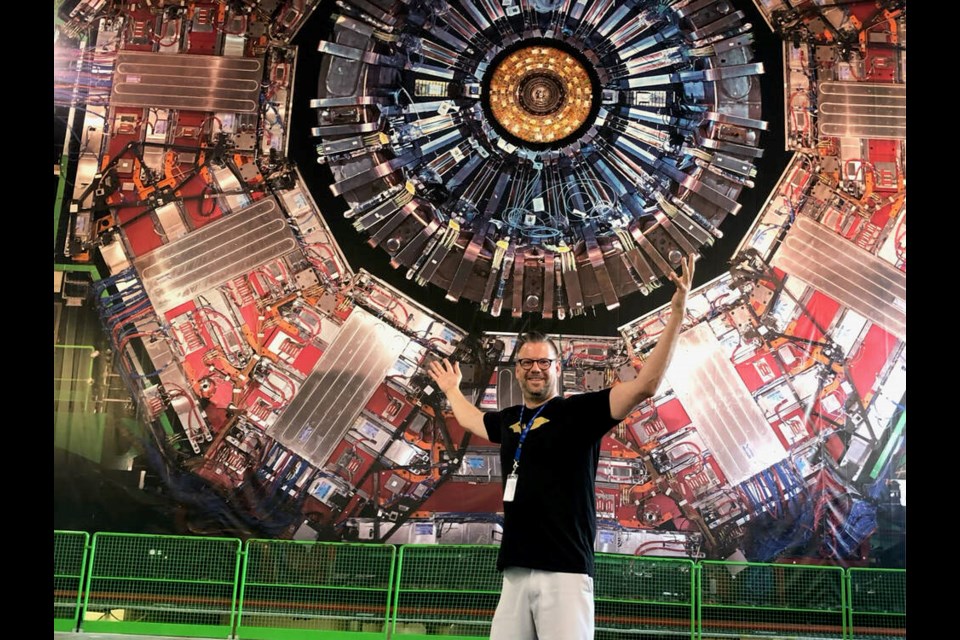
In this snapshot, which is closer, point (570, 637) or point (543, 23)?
point (570, 637)

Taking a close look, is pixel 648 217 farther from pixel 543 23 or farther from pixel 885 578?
pixel 885 578

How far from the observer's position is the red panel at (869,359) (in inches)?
253

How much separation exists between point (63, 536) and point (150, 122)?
3131 millimetres

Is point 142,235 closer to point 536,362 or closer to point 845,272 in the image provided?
point 536,362

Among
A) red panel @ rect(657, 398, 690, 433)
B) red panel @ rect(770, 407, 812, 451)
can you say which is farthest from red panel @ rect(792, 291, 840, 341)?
red panel @ rect(657, 398, 690, 433)

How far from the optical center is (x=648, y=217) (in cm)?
657

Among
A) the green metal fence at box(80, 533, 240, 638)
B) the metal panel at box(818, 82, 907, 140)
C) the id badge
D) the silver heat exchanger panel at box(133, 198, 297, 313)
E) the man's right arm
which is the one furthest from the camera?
the metal panel at box(818, 82, 907, 140)

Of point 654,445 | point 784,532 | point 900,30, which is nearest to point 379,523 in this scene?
point 654,445

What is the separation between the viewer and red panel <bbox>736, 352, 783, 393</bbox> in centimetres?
643

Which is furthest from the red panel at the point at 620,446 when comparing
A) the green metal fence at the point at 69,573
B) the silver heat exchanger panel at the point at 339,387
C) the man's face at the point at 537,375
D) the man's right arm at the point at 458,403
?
the green metal fence at the point at 69,573

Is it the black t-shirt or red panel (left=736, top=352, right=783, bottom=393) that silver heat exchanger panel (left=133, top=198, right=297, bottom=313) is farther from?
the black t-shirt

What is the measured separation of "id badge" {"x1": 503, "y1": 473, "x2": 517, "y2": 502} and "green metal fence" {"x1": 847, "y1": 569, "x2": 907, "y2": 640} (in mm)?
4016
